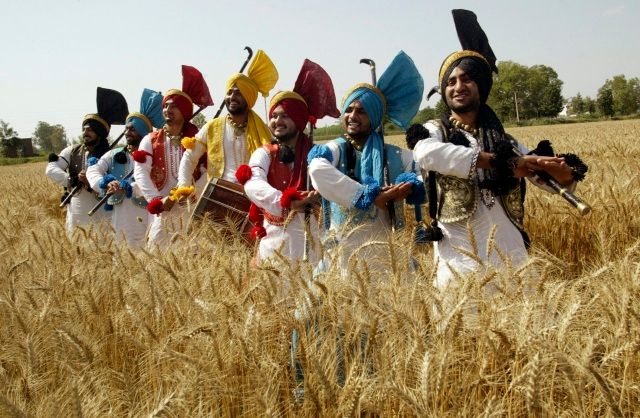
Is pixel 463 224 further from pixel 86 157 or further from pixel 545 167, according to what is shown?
pixel 86 157

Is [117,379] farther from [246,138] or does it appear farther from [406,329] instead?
[246,138]

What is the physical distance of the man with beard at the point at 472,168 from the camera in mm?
2211

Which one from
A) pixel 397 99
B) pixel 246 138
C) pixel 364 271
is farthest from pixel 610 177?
pixel 364 271

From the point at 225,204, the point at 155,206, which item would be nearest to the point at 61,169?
the point at 155,206

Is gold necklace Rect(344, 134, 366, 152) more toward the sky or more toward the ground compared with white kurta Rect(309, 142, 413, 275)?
more toward the sky

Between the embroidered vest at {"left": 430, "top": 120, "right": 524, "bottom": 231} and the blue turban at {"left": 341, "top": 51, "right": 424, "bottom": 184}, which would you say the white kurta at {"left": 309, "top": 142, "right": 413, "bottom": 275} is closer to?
the blue turban at {"left": 341, "top": 51, "right": 424, "bottom": 184}

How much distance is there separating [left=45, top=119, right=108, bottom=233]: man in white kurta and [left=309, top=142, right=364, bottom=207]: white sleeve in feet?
Result: 11.5

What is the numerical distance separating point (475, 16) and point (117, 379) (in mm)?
2187

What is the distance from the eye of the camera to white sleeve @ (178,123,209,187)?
4.16m

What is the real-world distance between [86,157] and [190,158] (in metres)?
2.17

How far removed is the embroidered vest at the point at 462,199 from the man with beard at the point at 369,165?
188 millimetres

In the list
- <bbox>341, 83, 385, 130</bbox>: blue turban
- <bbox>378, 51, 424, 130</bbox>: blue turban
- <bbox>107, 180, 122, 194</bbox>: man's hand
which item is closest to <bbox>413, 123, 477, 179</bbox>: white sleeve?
<bbox>341, 83, 385, 130</bbox>: blue turban

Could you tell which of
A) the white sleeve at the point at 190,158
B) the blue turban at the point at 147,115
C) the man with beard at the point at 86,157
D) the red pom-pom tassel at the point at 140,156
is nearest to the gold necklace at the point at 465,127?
the white sleeve at the point at 190,158

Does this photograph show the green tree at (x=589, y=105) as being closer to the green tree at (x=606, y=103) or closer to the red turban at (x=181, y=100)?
the green tree at (x=606, y=103)
